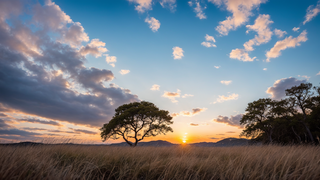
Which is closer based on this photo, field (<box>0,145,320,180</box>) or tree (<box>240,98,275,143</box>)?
field (<box>0,145,320,180</box>)

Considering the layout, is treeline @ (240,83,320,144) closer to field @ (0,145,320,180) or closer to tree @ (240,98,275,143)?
tree @ (240,98,275,143)

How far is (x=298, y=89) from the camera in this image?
26938mm

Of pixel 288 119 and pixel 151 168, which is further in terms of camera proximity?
pixel 288 119

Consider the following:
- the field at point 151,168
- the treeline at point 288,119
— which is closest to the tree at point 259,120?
the treeline at point 288,119

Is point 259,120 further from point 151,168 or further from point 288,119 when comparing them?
point 151,168

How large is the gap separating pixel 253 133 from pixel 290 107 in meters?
9.65

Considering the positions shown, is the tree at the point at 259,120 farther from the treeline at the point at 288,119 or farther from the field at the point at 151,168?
the field at the point at 151,168

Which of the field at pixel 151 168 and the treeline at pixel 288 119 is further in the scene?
the treeline at pixel 288 119

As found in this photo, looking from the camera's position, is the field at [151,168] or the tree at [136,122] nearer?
the field at [151,168]

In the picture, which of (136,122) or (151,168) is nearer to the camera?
(151,168)

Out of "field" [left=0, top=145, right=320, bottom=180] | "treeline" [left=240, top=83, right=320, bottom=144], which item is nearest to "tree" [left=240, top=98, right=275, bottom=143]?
"treeline" [left=240, top=83, right=320, bottom=144]

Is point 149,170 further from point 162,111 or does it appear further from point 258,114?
point 258,114

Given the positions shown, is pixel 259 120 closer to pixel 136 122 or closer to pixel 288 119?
pixel 288 119

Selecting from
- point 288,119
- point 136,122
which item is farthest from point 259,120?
point 136,122
